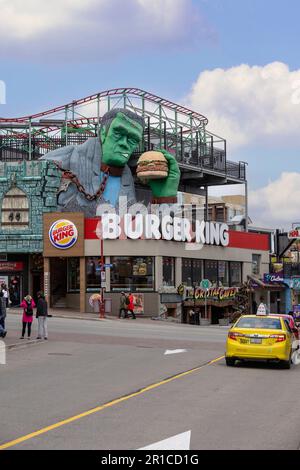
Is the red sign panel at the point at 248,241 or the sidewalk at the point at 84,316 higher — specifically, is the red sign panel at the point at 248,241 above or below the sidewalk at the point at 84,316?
above

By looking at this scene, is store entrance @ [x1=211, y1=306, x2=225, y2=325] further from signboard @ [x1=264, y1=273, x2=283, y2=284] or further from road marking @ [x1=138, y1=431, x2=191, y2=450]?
road marking @ [x1=138, y1=431, x2=191, y2=450]

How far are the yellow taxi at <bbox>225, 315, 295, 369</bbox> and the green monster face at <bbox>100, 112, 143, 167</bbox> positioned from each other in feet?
99.1

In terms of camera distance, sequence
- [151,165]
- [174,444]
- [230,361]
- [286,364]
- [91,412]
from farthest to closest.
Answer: [151,165] → [230,361] → [286,364] → [91,412] → [174,444]

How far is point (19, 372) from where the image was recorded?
1694 cm

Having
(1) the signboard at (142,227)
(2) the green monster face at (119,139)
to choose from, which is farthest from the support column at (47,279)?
(2) the green monster face at (119,139)

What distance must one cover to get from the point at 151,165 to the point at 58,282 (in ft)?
33.2

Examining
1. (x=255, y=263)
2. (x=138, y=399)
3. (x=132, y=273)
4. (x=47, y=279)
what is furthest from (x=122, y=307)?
(x=138, y=399)

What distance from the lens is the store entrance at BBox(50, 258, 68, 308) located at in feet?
154

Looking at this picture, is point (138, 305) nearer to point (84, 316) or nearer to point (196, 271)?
point (84, 316)

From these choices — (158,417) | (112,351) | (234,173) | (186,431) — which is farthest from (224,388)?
(234,173)

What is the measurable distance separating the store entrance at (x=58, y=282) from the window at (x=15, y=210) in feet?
10.7

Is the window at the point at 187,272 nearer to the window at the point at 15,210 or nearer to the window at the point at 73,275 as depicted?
the window at the point at 73,275

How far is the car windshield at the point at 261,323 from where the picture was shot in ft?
61.7

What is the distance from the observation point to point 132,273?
149 feet
